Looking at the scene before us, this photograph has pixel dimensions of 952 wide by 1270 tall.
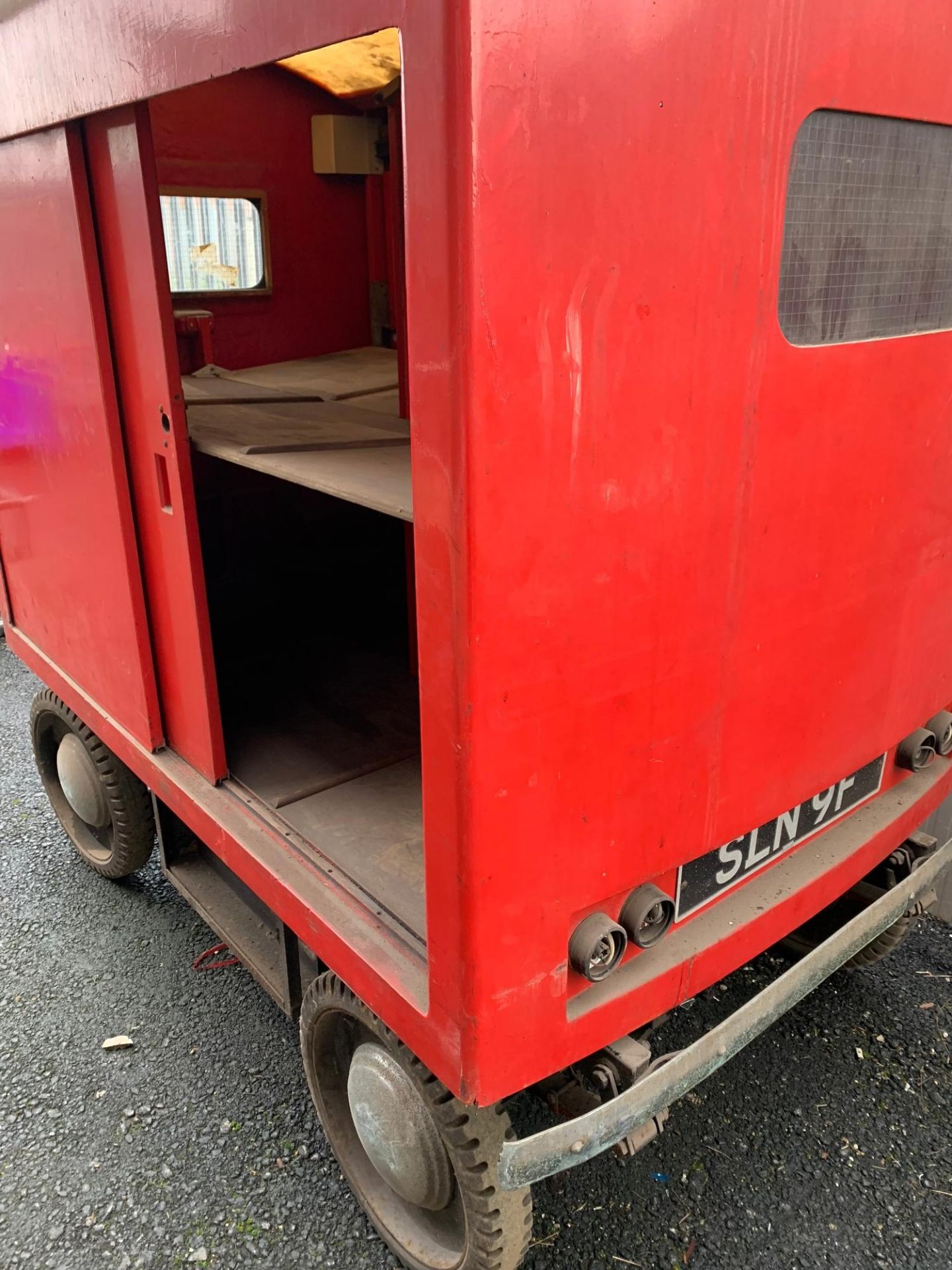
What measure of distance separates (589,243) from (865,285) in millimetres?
772

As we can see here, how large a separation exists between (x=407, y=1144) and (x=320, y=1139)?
76 cm

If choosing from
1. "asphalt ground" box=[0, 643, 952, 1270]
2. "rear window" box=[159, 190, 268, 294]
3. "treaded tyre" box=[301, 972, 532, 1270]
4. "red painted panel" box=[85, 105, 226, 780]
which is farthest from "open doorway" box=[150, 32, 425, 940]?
"asphalt ground" box=[0, 643, 952, 1270]

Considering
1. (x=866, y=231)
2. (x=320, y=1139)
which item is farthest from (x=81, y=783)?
(x=866, y=231)

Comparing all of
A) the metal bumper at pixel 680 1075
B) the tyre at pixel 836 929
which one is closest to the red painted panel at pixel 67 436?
the metal bumper at pixel 680 1075

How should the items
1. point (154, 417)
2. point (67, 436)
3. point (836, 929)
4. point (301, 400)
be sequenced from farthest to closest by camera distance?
point (301, 400)
point (836, 929)
point (67, 436)
point (154, 417)

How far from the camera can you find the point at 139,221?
2.11 m

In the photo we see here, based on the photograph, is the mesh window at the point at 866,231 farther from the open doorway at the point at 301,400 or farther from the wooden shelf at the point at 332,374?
the wooden shelf at the point at 332,374

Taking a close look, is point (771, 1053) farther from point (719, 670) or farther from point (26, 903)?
point (26, 903)

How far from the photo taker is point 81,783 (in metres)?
3.60

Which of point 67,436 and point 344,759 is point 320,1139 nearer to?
point 344,759

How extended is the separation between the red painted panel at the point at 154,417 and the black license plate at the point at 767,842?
4.27 ft

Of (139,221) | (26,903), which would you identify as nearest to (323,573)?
(26,903)

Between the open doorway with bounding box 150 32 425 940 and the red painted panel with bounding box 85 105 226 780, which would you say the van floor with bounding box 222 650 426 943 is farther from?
the red painted panel with bounding box 85 105 226 780

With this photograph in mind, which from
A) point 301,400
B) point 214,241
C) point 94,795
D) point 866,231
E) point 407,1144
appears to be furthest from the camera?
point 214,241
